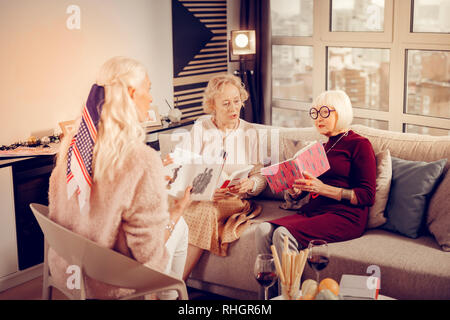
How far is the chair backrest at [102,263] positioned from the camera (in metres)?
1.91

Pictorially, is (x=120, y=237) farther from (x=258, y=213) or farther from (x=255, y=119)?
(x=255, y=119)

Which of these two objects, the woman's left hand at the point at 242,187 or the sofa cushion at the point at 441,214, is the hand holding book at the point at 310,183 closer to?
the woman's left hand at the point at 242,187

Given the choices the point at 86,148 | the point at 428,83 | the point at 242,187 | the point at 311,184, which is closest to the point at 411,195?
the point at 311,184

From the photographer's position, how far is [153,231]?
6.33 ft

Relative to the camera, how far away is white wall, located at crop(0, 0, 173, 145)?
3508 mm

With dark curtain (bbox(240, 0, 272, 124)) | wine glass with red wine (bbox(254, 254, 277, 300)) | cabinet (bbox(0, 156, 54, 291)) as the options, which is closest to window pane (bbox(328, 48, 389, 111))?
dark curtain (bbox(240, 0, 272, 124))

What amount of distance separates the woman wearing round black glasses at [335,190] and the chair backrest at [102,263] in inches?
35.0

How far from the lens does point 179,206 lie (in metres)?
2.36

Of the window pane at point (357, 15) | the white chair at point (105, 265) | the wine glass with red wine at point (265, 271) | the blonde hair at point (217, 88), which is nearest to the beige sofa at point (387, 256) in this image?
the blonde hair at point (217, 88)

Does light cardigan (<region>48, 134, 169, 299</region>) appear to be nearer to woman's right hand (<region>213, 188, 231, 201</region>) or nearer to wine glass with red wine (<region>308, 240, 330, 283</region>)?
wine glass with red wine (<region>308, 240, 330, 283</region>)

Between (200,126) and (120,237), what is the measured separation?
1.47 metres

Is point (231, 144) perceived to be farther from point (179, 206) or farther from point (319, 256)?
point (319, 256)

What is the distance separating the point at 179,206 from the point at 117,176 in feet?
1.72
